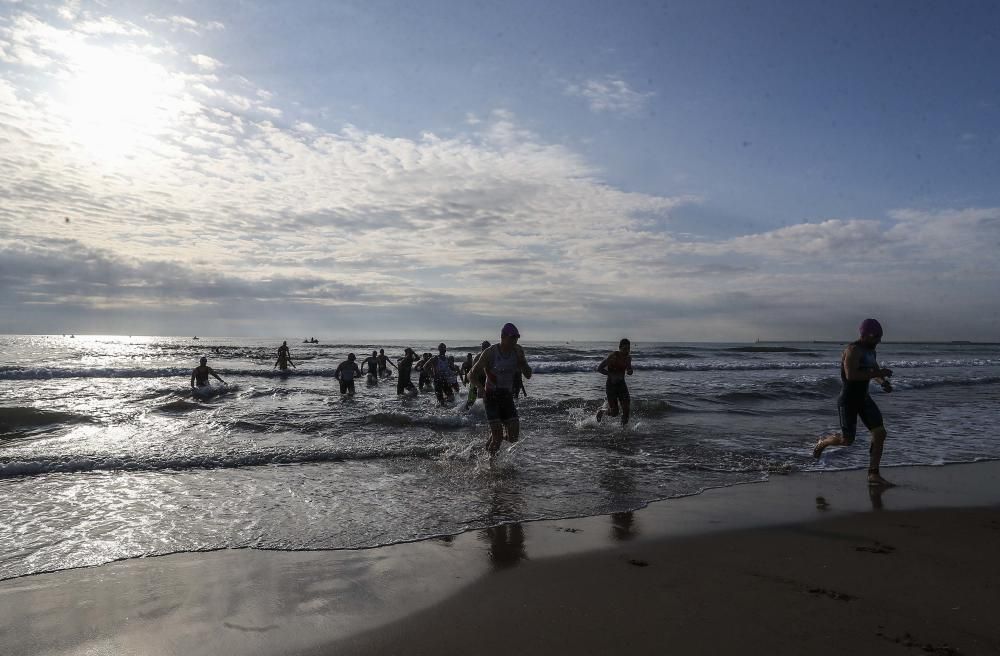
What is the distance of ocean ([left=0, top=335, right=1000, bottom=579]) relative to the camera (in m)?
5.23

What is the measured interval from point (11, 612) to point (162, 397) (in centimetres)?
1606

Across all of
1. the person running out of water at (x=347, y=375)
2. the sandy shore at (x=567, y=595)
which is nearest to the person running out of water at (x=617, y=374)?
the sandy shore at (x=567, y=595)

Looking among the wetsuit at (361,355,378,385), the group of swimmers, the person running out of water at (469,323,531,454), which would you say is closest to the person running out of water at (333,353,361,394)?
the wetsuit at (361,355,378,385)

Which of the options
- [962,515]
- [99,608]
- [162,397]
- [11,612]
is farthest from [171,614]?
[162,397]

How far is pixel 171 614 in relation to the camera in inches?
137

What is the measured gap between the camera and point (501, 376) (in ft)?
25.6

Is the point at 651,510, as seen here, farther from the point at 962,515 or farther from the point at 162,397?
the point at 162,397

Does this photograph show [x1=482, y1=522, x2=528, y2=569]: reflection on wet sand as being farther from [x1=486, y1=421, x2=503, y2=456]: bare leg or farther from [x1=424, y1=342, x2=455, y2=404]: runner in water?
[x1=424, y1=342, x2=455, y2=404]: runner in water

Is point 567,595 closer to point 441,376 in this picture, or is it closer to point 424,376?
point 441,376

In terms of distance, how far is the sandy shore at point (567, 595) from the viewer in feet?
9.98

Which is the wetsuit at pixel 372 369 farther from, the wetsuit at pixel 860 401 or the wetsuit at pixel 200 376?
the wetsuit at pixel 860 401

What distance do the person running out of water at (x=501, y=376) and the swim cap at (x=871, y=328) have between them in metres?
4.19

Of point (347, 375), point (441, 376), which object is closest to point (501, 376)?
point (441, 376)

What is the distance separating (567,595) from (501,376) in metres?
4.34
